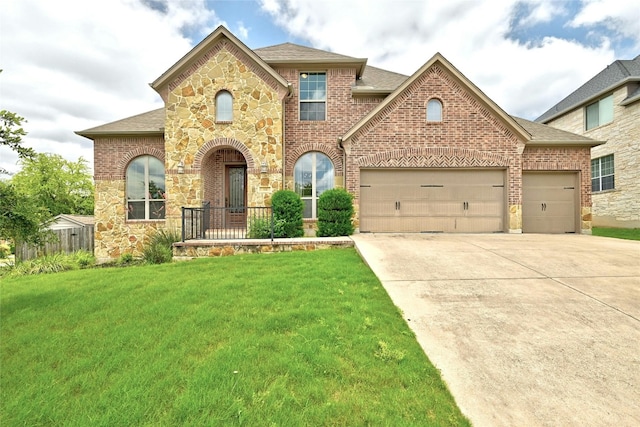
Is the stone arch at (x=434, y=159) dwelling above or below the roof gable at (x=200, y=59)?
below

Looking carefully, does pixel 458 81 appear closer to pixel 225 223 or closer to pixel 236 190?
pixel 236 190

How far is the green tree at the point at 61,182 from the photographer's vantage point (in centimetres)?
2523

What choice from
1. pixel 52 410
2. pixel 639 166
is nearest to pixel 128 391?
pixel 52 410

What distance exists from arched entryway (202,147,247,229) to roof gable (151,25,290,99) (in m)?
2.96

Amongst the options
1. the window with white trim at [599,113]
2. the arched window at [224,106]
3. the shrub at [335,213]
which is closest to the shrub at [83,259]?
the arched window at [224,106]

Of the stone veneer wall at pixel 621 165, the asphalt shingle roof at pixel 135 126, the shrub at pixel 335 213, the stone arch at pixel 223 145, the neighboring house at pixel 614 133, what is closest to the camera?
the shrub at pixel 335 213

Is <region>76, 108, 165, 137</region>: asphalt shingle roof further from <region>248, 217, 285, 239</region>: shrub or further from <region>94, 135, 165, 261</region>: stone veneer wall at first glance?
<region>248, 217, 285, 239</region>: shrub

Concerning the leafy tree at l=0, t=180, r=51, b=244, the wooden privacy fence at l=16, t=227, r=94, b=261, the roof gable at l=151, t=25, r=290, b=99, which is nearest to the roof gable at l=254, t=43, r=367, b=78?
the roof gable at l=151, t=25, r=290, b=99

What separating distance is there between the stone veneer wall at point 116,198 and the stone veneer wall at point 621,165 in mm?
22879

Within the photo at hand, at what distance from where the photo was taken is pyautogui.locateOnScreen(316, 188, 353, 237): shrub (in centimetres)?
953

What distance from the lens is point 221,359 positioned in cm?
271

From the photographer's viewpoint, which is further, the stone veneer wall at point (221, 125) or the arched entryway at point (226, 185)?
the arched entryway at point (226, 185)

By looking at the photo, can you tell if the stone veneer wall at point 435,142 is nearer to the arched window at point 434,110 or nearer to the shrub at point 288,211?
the arched window at point 434,110

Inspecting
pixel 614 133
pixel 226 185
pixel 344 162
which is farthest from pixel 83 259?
pixel 614 133
